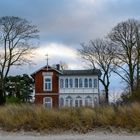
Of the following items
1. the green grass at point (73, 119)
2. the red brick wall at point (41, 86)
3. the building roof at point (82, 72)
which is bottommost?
the green grass at point (73, 119)

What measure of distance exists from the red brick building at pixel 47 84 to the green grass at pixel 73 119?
199 feet

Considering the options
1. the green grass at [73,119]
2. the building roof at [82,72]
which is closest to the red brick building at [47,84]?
the building roof at [82,72]

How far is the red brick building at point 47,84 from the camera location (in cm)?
8256

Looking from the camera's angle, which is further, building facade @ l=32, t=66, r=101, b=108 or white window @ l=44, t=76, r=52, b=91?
white window @ l=44, t=76, r=52, b=91

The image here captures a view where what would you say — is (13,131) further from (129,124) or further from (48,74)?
(48,74)

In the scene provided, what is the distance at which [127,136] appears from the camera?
18.1 meters

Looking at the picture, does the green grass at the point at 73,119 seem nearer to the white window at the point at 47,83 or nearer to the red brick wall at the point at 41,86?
the red brick wall at the point at 41,86

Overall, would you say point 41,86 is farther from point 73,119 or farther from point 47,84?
point 73,119

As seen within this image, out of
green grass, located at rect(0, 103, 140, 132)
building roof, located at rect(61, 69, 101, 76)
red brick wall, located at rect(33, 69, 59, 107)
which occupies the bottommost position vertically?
green grass, located at rect(0, 103, 140, 132)

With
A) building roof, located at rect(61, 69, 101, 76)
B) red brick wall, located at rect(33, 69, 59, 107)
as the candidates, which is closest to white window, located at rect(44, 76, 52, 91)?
red brick wall, located at rect(33, 69, 59, 107)

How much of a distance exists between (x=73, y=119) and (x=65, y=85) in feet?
210

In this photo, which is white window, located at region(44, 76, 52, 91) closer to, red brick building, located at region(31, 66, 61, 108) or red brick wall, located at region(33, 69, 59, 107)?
red brick building, located at region(31, 66, 61, 108)

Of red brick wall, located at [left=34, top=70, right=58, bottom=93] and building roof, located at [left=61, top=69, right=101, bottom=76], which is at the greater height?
building roof, located at [left=61, top=69, right=101, bottom=76]

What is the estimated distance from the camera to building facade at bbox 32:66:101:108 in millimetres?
82812
